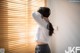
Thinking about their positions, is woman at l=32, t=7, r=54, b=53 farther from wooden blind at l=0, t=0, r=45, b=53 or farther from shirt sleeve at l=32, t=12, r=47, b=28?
wooden blind at l=0, t=0, r=45, b=53

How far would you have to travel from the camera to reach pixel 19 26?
115 inches

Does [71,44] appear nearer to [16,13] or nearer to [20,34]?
[20,34]

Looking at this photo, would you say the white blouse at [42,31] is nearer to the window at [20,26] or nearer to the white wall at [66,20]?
the window at [20,26]

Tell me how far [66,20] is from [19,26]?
1050mm

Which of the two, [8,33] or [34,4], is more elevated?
[34,4]

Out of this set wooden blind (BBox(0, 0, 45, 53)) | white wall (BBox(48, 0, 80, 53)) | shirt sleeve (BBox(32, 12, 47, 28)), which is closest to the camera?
shirt sleeve (BBox(32, 12, 47, 28))

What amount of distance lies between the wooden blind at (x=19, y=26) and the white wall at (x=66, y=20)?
45 centimetres

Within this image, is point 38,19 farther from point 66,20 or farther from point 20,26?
point 66,20

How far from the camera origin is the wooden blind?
2.79m

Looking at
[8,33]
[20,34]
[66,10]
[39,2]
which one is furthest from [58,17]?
[8,33]

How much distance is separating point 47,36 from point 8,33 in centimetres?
74

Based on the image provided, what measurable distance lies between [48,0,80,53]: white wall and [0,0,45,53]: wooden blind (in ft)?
1.49

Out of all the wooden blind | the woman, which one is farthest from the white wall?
the woman

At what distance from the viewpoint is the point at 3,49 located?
2.72 meters
